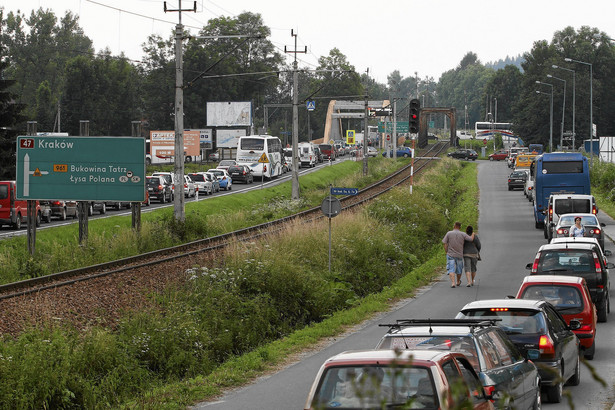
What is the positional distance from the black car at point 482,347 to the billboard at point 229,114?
303 ft

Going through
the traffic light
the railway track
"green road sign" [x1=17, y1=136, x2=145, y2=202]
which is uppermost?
the traffic light

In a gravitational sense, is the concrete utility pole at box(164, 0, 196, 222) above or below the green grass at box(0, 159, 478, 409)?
above

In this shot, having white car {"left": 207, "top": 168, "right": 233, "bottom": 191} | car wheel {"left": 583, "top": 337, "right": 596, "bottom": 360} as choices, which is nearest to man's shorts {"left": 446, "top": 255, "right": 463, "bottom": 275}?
car wheel {"left": 583, "top": 337, "right": 596, "bottom": 360}

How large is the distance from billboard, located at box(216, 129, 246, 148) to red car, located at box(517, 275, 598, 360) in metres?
85.3

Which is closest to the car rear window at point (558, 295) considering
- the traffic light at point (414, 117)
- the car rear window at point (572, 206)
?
the car rear window at point (572, 206)

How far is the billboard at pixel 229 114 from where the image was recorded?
102 metres

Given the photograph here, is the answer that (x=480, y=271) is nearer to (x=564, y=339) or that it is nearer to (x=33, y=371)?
(x=564, y=339)

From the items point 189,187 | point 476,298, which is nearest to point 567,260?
point 476,298

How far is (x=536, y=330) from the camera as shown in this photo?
12102mm

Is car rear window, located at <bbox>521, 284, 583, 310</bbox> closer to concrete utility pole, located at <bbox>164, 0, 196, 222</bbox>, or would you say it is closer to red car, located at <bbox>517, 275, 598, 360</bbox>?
red car, located at <bbox>517, 275, 598, 360</bbox>

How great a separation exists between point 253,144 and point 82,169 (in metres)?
46.0

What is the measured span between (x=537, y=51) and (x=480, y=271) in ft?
357

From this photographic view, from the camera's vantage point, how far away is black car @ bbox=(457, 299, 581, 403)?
11.9m

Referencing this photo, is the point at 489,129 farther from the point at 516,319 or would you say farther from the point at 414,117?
the point at 516,319
